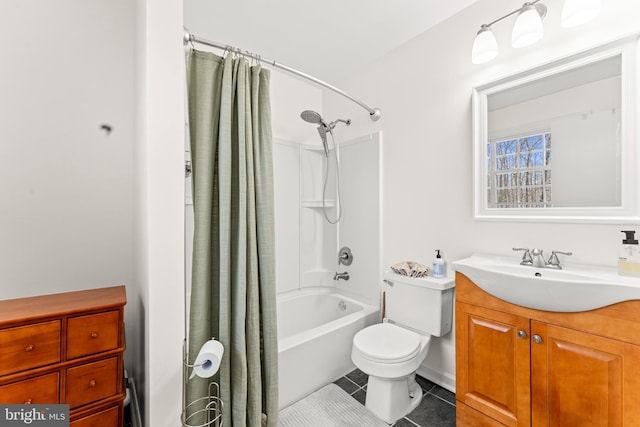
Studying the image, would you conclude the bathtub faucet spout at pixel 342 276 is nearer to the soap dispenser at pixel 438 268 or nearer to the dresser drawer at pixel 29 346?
the soap dispenser at pixel 438 268

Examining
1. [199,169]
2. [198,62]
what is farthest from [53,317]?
[198,62]

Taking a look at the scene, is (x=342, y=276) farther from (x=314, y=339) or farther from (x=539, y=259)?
(x=539, y=259)

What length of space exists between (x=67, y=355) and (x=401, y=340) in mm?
1702

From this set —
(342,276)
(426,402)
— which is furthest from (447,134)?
(426,402)

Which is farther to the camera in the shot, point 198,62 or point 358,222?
point 358,222

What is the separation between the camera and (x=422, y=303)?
1.77m

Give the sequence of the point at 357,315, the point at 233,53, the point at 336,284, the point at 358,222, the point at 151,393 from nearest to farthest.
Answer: the point at 151,393 < the point at 233,53 < the point at 357,315 < the point at 358,222 < the point at 336,284

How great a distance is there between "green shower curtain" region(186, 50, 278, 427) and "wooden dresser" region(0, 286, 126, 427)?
1.26 feet

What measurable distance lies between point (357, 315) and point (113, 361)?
1.55m

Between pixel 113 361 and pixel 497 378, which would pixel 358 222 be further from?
pixel 113 361

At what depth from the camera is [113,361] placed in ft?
3.99

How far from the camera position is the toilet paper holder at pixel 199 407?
1.15 metres

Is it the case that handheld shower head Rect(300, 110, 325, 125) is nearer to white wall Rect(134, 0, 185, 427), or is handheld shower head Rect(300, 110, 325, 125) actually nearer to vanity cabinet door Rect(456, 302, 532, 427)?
white wall Rect(134, 0, 185, 427)

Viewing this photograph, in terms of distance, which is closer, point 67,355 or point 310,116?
point 67,355
